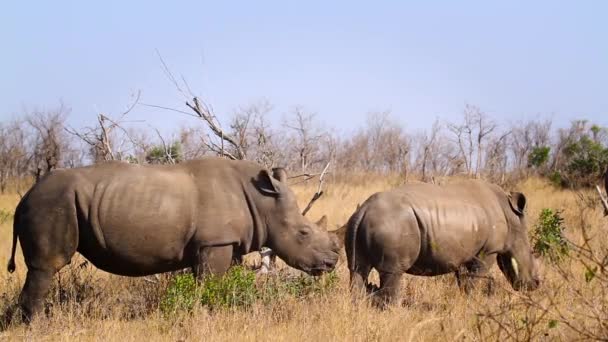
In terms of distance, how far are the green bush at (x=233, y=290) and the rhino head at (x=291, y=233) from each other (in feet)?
0.57

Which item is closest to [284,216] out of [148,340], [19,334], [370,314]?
[370,314]

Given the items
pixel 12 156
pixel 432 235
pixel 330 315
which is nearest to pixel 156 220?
pixel 330 315

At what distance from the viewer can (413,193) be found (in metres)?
7.87

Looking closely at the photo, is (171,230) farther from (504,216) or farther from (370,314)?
(504,216)

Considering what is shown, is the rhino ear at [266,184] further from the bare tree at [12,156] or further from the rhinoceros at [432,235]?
the bare tree at [12,156]

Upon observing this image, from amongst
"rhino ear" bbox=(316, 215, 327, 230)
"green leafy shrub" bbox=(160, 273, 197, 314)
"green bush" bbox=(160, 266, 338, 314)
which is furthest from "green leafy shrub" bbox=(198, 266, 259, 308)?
"rhino ear" bbox=(316, 215, 327, 230)

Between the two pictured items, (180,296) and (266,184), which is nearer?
(180,296)

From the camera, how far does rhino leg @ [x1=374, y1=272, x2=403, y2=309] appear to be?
7.49m

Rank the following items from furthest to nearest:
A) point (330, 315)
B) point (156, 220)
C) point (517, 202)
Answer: point (517, 202), point (156, 220), point (330, 315)

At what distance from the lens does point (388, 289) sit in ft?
24.6

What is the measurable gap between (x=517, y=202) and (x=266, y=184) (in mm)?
2999

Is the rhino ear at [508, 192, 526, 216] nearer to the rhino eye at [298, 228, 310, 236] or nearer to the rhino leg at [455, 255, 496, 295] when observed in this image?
the rhino leg at [455, 255, 496, 295]

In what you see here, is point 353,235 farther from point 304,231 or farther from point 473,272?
point 473,272

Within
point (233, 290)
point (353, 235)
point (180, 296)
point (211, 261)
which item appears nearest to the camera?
point (180, 296)
